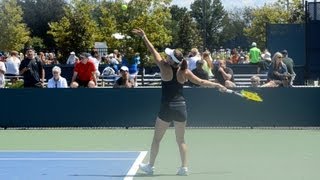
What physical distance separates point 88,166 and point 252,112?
293 inches

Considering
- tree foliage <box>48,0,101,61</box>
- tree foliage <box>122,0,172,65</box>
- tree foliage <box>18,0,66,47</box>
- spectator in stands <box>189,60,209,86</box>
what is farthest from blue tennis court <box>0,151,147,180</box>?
tree foliage <box>18,0,66,47</box>

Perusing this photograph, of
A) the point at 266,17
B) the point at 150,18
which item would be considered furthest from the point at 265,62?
the point at 266,17

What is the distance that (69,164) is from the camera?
13.0 metres

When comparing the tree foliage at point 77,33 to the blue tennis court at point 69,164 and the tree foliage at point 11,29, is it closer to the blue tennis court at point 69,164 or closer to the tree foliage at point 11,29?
the tree foliage at point 11,29

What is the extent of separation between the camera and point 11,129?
64.6 ft

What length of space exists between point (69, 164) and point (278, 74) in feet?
29.1

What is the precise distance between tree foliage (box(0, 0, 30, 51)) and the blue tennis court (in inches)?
1873

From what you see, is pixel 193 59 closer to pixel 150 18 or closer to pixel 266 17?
pixel 150 18

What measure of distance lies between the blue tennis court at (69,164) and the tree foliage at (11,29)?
47.6m

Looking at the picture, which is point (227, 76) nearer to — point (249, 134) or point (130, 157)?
point (249, 134)

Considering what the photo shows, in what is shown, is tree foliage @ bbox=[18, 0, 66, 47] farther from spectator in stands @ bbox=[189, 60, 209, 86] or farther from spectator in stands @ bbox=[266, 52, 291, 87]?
spectator in stands @ bbox=[189, 60, 209, 86]

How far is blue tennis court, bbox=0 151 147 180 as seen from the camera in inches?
460

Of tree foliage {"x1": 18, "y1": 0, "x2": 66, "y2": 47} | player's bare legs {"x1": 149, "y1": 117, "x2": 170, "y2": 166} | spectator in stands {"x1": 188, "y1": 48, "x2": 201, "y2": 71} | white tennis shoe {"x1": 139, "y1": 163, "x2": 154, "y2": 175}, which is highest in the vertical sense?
tree foliage {"x1": 18, "y1": 0, "x2": 66, "y2": 47}

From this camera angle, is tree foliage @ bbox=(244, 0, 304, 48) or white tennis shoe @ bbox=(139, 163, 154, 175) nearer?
white tennis shoe @ bbox=(139, 163, 154, 175)
